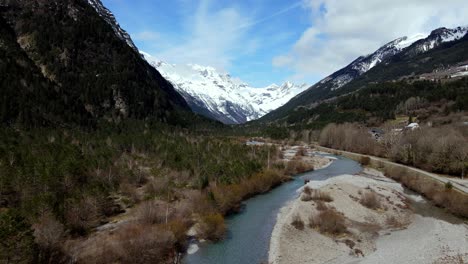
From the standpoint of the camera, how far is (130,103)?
183125 millimetres

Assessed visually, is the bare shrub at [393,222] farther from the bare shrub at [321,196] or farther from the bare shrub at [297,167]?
the bare shrub at [297,167]

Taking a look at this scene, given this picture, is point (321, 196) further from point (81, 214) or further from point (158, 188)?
point (81, 214)

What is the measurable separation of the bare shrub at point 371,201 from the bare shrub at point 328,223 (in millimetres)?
10233

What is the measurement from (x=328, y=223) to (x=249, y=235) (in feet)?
37.3

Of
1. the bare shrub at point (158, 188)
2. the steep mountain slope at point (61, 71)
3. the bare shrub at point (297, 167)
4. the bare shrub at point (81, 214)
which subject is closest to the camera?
the bare shrub at point (81, 214)

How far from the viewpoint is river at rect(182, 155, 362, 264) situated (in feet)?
127

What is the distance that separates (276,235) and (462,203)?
35.4m

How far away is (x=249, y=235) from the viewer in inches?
1842

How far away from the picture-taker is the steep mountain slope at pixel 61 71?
127812 mm

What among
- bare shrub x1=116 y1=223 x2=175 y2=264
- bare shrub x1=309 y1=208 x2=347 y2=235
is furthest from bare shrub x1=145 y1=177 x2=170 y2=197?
bare shrub x1=309 y1=208 x2=347 y2=235

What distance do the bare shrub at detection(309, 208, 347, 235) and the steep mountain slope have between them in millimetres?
98173

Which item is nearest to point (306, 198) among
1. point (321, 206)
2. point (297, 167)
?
point (321, 206)

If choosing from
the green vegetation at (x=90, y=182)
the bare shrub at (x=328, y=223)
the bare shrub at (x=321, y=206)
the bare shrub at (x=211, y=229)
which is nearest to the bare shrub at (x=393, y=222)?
the bare shrub at (x=328, y=223)

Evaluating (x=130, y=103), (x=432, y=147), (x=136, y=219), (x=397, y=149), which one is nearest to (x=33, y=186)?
(x=136, y=219)
